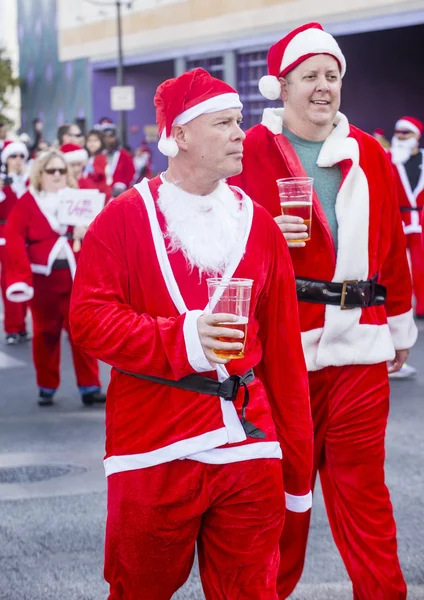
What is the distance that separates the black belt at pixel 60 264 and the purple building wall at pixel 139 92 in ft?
110

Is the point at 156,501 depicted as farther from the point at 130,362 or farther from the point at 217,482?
the point at 130,362

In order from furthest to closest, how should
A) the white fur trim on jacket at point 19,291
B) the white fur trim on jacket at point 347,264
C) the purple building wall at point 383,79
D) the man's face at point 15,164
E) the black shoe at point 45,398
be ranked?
1. the purple building wall at point 383,79
2. the man's face at point 15,164
3. the black shoe at point 45,398
4. the white fur trim on jacket at point 19,291
5. the white fur trim on jacket at point 347,264

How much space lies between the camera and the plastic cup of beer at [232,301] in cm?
296

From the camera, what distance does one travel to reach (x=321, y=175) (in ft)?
14.2

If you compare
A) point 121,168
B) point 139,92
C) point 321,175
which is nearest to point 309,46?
point 321,175

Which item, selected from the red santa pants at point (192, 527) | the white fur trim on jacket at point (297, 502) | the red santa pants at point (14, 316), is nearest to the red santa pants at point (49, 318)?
the red santa pants at point (14, 316)

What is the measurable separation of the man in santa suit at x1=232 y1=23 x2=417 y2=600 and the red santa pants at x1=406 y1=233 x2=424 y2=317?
327 inches

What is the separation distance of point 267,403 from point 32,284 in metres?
5.64

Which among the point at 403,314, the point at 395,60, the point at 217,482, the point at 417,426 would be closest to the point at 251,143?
the point at 403,314

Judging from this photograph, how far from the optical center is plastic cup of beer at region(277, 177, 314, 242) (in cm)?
408

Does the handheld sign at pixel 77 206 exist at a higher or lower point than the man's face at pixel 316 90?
lower

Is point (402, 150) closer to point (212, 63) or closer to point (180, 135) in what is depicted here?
point (180, 135)

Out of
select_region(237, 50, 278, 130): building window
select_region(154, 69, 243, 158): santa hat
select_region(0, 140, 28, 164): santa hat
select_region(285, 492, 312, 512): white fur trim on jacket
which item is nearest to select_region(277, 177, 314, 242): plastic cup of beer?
select_region(154, 69, 243, 158): santa hat

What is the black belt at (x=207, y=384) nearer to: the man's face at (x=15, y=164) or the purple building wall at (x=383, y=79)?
the man's face at (x=15, y=164)
